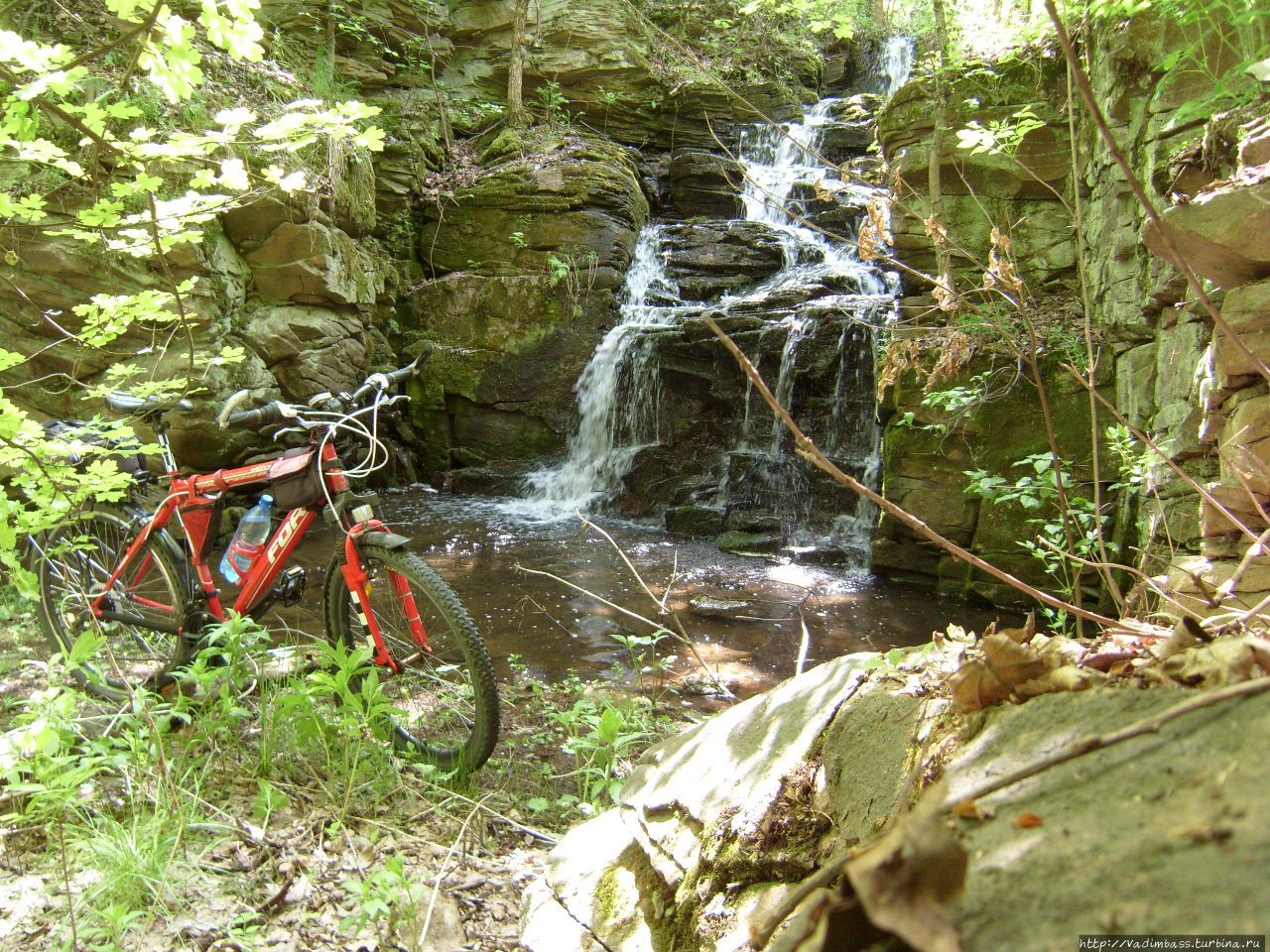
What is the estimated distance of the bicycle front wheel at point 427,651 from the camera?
2738 mm

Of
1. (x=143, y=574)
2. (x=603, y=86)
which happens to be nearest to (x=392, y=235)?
(x=603, y=86)

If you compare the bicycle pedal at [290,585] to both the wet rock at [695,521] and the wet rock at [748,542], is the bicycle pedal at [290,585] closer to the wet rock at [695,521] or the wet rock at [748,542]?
the wet rock at [748,542]

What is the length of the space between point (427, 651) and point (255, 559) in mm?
869

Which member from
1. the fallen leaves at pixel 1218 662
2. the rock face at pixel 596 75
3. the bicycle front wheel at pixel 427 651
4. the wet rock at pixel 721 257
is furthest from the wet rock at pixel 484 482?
the fallen leaves at pixel 1218 662

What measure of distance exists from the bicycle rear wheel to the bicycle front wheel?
2.90 feet

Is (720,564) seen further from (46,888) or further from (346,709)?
(46,888)

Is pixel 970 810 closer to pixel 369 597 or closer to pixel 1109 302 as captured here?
pixel 369 597

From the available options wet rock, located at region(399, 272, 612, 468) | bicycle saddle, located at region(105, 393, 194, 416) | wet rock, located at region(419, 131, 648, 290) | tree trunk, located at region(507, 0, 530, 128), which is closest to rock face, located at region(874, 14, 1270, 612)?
bicycle saddle, located at region(105, 393, 194, 416)

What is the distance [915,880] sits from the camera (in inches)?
24.0

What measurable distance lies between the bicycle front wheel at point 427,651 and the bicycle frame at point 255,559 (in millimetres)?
40

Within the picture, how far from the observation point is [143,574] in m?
3.46

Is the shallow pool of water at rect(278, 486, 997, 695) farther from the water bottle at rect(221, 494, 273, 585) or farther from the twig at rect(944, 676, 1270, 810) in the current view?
the twig at rect(944, 676, 1270, 810)

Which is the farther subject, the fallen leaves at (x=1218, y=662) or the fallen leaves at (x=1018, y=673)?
the fallen leaves at (x=1018, y=673)

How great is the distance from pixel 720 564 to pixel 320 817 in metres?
5.16
